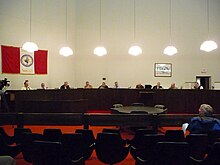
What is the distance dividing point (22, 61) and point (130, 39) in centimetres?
568

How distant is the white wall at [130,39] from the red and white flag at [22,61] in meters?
0.85

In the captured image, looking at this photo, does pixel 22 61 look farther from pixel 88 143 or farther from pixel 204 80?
pixel 88 143

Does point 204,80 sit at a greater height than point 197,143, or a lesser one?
greater

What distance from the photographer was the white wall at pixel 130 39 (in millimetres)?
15281

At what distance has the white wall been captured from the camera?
1528 cm

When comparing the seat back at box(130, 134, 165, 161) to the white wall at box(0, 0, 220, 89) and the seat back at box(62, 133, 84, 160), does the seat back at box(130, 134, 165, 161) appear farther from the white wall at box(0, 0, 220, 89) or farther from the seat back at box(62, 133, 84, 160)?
the white wall at box(0, 0, 220, 89)

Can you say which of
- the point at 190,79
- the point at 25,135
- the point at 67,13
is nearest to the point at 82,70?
the point at 67,13

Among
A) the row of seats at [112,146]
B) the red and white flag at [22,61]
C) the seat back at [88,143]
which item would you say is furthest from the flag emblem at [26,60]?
the seat back at [88,143]

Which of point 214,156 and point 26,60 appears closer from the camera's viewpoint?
point 214,156

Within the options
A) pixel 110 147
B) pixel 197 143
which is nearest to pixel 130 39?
pixel 110 147

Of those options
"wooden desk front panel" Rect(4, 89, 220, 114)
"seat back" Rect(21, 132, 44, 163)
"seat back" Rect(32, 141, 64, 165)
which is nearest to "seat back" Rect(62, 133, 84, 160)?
"seat back" Rect(21, 132, 44, 163)

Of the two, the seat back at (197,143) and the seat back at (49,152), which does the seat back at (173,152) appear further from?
the seat back at (49,152)

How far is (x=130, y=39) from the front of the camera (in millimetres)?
15688

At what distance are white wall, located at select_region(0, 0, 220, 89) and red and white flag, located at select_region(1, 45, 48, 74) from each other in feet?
2.79
